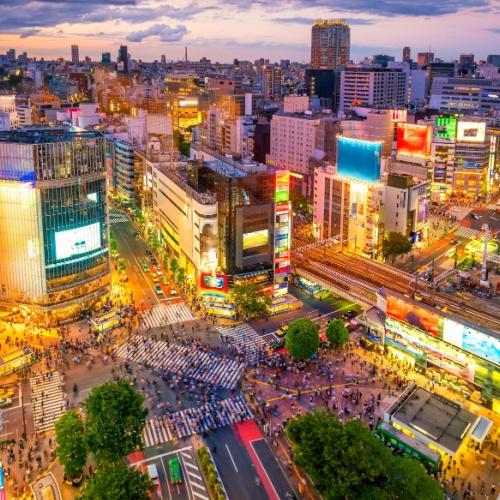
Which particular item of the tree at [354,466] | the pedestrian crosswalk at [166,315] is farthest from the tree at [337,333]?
the tree at [354,466]

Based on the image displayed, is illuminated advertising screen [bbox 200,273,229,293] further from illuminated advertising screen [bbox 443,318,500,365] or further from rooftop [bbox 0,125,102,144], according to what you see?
illuminated advertising screen [bbox 443,318,500,365]

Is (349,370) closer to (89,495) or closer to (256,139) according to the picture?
(89,495)

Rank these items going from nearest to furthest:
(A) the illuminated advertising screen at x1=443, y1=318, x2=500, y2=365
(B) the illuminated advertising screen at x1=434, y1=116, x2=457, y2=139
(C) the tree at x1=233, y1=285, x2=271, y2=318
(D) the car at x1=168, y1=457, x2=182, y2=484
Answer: (D) the car at x1=168, y1=457, x2=182, y2=484
(A) the illuminated advertising screen at x1=443, y1=318, x2=500, y2=365
(C) the tree at x1=233, y1=285, x2=271, y2=318
(B) the illuminated advertising screen at x1=434, y1=116, x2=457, y2=139

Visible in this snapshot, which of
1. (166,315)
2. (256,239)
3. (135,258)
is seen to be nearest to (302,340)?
(256,239)

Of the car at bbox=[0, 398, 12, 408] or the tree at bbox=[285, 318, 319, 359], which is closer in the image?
the car at bbox=[0, 398, 12, 408]

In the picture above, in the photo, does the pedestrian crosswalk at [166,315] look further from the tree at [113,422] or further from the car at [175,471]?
the car at [175,471]

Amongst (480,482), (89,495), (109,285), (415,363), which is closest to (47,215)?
(109,285)

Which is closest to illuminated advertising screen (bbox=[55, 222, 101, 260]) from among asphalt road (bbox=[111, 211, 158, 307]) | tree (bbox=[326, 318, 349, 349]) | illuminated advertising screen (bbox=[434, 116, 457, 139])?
asphalt road (bbox=[111, 211, 158, 307])
